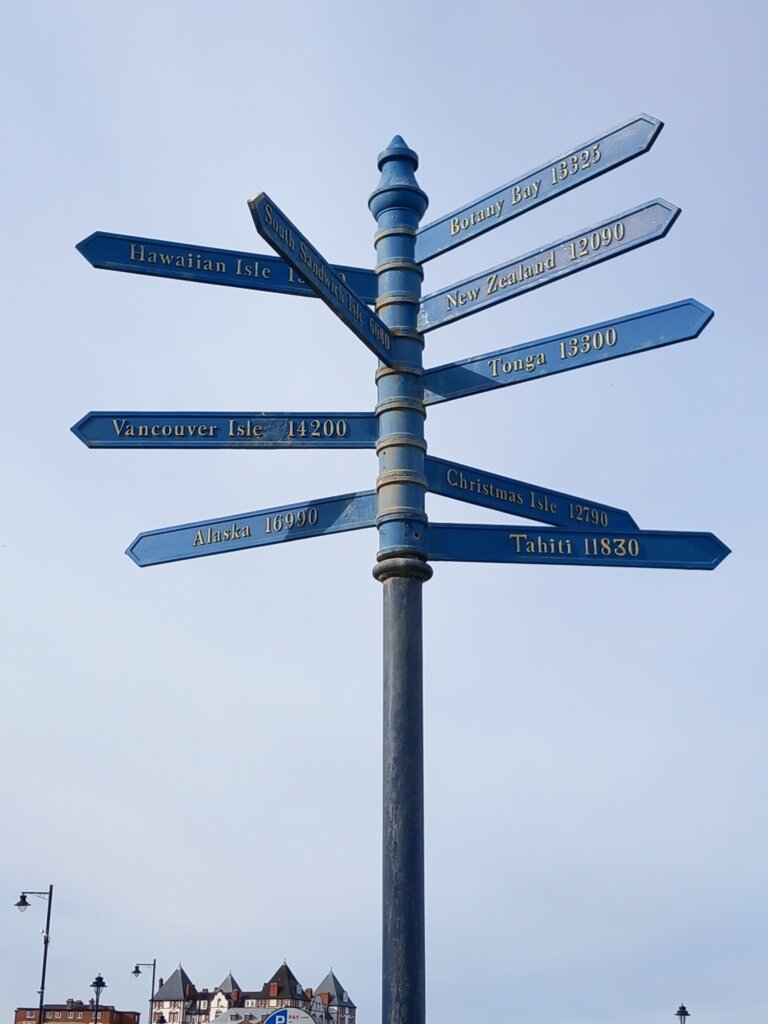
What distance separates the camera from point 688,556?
28.6 ft

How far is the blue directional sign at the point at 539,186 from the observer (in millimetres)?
8336

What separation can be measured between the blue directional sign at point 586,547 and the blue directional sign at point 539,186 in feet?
6.00

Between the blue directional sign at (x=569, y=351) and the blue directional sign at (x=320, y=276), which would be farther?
the blue directional sign at (x=569, y=351)

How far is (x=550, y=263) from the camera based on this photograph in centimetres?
870

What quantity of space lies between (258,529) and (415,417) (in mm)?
1164

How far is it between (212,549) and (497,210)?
8.87 ft

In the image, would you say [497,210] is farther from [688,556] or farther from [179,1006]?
[179,1006]

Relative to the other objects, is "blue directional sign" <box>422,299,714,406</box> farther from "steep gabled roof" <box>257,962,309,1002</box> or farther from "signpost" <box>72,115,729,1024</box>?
"steep gabled roof" <box>257,962,309,1002</box>

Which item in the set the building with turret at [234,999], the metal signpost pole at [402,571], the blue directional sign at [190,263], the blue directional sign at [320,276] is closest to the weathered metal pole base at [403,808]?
the metal signpost pole at [402,571]

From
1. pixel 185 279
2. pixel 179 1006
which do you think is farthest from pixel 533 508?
pixel 179 1006

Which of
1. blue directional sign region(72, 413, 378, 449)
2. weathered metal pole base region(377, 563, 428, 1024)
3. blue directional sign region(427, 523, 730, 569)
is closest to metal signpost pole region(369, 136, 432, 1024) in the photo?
weathered metal pole base region(377, 563, 428, 1024)

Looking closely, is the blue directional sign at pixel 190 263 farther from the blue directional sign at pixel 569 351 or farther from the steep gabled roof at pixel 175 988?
the steep gabled roof at pixel 175 988

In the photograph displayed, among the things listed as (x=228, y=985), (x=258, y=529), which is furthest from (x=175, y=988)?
(x=258, y=529)

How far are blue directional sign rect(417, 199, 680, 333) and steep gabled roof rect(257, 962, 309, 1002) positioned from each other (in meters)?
132
